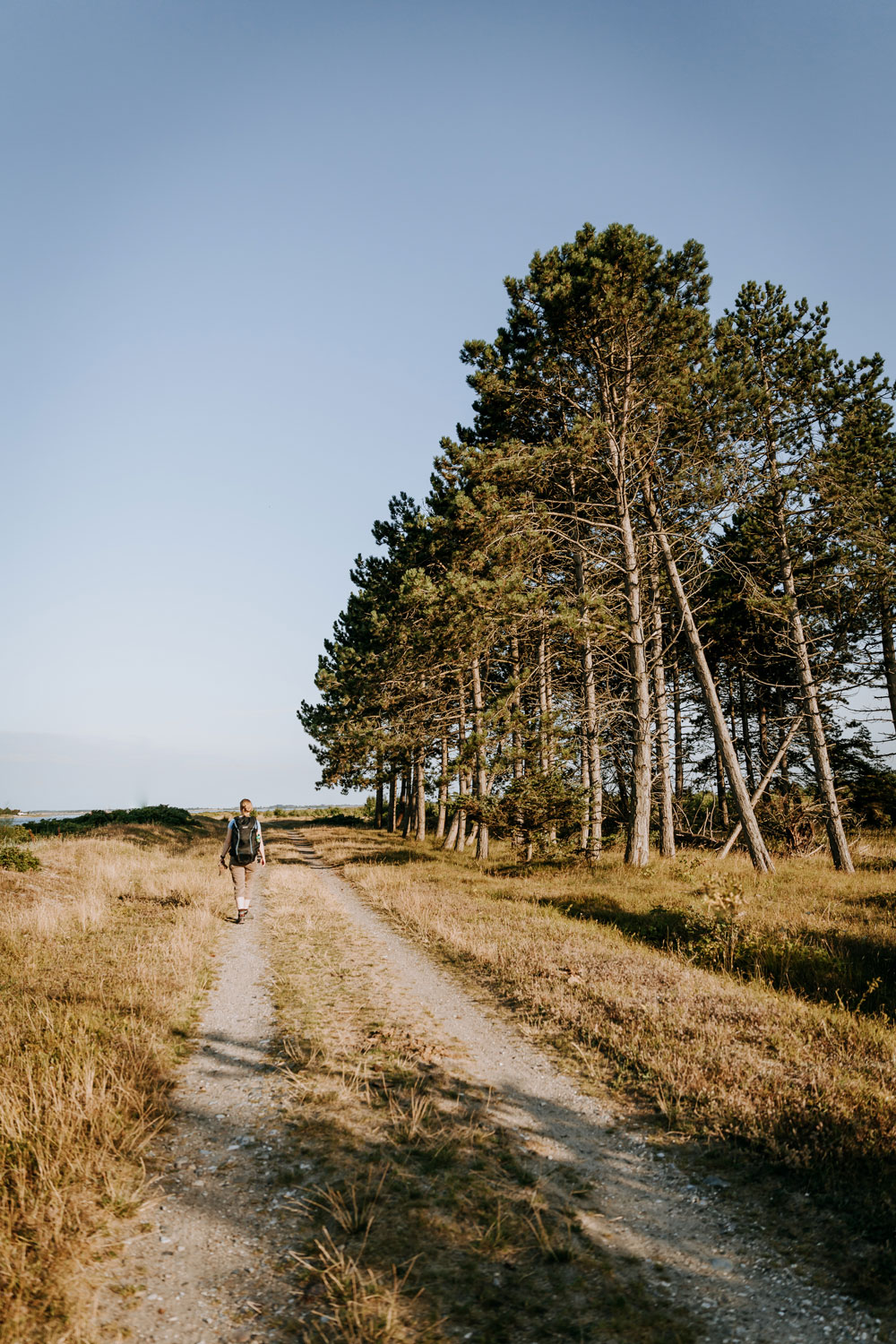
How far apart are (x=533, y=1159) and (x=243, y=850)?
9697 millimetres

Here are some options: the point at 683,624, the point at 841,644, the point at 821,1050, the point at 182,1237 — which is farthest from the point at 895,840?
the point at 182,1237

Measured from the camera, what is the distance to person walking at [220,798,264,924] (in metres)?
12.7

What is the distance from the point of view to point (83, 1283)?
3.21 metres

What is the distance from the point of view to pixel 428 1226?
12.2 feet

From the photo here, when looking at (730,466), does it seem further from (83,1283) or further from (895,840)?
(83,1283)

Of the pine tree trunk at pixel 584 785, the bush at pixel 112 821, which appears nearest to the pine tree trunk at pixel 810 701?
the pine tree trunk at pixel 584 785

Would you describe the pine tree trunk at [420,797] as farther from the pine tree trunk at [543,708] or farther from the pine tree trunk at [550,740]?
the pine tree trunk at [550,740]

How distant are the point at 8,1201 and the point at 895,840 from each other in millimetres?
26737

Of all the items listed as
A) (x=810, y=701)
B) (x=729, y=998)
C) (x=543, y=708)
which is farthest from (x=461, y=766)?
(x=810, y=701)

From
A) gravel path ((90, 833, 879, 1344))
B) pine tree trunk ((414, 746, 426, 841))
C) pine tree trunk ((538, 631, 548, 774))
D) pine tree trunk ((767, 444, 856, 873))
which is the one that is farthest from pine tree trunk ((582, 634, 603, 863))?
pine tree trunk ((414, 746, 426, 841))

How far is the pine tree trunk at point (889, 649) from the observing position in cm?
1902

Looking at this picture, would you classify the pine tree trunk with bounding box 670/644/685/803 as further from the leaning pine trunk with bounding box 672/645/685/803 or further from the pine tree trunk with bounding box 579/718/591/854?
the pine tree trunk with bounding box 579/718/591/854

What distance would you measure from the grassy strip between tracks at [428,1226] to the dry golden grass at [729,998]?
1320 mm

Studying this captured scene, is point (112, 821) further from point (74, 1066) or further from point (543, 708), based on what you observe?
point (74, 1066)
